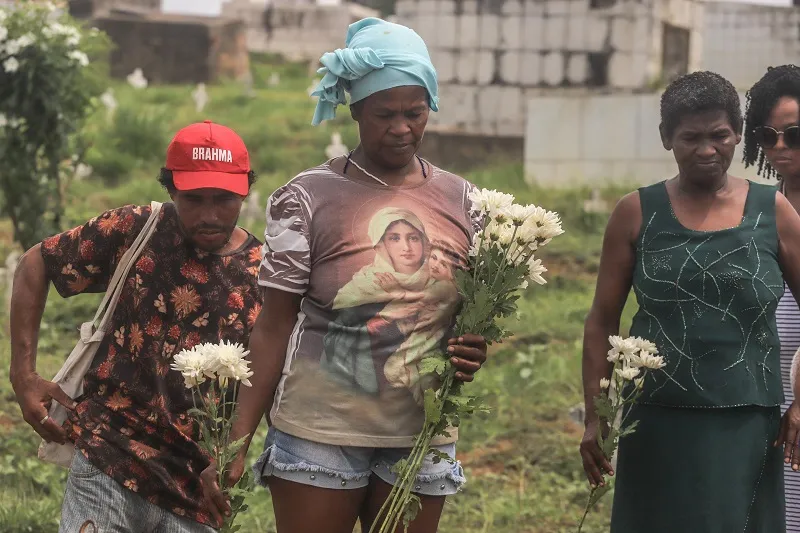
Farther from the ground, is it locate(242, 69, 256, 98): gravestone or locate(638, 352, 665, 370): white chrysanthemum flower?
locate(638, 352, 665, 370): white chrysanthemum flower

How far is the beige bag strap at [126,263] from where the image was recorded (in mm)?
3982

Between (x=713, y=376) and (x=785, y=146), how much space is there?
98cm

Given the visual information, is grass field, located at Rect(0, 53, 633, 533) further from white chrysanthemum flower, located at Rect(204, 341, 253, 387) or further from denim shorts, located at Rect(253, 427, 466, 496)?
white chrysanthemum flower, located at Rect(204, 341, 253, 387)

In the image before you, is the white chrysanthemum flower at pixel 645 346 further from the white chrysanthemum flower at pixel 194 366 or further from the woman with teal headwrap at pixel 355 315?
the white chrysanthemum flower at pixel 194 366

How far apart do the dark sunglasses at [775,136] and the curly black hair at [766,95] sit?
1.3 inches

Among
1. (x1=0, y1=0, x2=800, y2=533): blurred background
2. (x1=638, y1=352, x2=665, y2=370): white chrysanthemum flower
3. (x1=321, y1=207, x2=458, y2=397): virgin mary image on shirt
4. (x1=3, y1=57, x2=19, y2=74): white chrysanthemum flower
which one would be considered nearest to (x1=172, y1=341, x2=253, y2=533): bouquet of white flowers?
(x1=321, y1=207, x2=458, y2=397): virgin mary image on shirt

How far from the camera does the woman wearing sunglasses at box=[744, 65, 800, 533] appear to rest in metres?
4.24

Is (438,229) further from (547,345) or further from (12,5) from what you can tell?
(12,5)

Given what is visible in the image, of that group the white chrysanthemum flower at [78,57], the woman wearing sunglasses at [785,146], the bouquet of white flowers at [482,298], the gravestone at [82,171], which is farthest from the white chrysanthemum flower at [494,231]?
the gravestone at [82,171]

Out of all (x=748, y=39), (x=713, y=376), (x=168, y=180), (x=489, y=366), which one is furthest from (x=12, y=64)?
(x=748, y=39)

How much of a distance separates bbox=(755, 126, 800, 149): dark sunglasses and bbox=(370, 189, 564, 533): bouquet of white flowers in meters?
1.22

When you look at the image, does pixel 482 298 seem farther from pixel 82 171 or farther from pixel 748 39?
pixel 748 39

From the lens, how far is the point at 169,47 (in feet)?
61.9

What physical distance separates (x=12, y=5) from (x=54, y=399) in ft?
20.5
